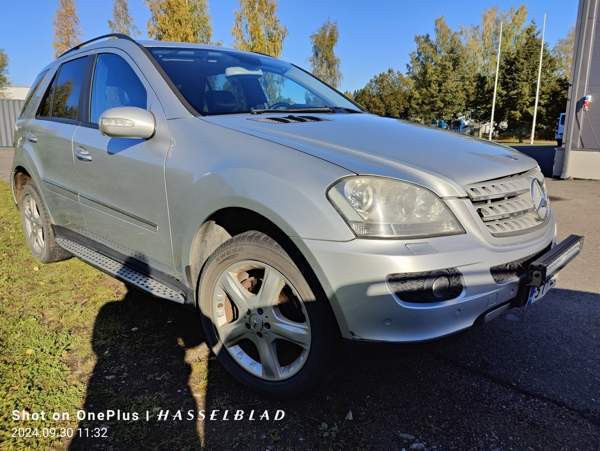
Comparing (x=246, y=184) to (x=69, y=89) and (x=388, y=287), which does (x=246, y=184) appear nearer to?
(x=388, y=287)

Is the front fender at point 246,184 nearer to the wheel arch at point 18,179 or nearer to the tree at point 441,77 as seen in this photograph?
the wheel arch at point 18,179

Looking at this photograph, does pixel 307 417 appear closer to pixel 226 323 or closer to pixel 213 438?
pixel 213 438

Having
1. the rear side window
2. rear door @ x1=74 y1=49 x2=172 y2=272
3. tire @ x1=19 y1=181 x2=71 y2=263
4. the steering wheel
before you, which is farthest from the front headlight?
tire @ x1=19 y1=181 x2=71 y2=263

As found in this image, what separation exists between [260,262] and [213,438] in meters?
0.78

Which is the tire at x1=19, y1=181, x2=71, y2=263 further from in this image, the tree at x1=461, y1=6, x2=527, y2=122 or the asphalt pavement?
the tree at x1=461, y1=6, x2=527, y2=122

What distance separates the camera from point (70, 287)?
143 inches

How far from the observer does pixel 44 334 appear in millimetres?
2822

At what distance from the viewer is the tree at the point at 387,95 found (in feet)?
149

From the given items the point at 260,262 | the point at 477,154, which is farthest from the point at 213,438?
the point at 477,154

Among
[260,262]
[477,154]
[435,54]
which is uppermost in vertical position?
[435,54]

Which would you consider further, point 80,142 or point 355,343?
point 80,142

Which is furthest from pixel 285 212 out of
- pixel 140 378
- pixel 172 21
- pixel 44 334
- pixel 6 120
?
pixel 6 120

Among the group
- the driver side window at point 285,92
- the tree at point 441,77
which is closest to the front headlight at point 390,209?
the driver side window at point 285,92

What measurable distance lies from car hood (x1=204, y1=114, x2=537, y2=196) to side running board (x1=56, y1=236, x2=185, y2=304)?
3.16 ft
